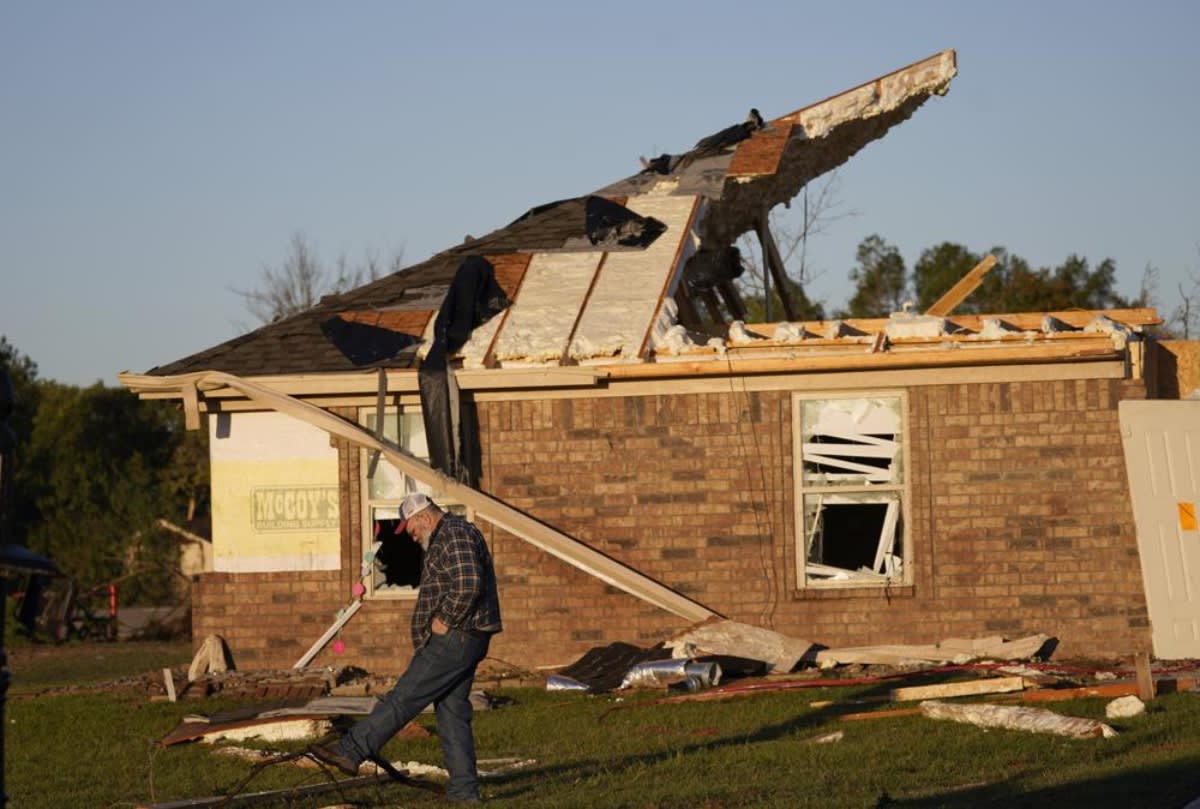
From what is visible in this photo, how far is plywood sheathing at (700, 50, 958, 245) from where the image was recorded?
17406 mm

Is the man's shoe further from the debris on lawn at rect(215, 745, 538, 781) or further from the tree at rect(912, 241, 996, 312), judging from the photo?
the tree at rect(912, 241, 996, 312)

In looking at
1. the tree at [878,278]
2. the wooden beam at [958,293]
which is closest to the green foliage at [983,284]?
the tree at [878,278]

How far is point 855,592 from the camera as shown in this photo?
14.8m

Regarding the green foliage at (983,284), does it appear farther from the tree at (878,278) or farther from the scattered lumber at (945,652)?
the scattered lumber at (945,652)

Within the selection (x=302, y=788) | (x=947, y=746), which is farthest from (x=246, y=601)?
(x=947, y=746)

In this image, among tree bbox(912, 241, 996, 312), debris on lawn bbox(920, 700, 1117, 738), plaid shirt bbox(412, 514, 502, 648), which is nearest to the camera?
plaid shirt bbox(412, 514, 502, 648)

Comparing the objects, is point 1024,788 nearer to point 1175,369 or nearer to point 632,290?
point 1175,369

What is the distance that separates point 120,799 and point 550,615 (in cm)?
559

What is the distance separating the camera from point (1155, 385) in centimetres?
1497

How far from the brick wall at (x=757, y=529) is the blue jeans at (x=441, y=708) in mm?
5815

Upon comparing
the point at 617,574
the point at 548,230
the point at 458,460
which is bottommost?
the point at 617,574

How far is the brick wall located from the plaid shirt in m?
5.74

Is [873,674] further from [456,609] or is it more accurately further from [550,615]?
[456,609]

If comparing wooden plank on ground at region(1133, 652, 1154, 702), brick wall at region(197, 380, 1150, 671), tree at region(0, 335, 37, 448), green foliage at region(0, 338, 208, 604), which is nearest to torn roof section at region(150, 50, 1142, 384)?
brick wall at region(197, 380, 1150, 671)
